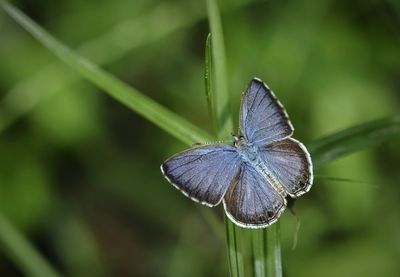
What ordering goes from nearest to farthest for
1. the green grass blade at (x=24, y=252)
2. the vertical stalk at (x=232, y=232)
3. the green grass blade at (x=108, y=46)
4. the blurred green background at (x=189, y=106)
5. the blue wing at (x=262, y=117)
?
the vertical stalk at (x=232, y=232) < the blue wing at (x=262, y=117) < the green grass blade at (x=24, y=252) < the blurred green background at (x=189, y=106) < the green grass blade at (x=108, y=46)

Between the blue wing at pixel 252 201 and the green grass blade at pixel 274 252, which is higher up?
the blue wing at pixel 252 201

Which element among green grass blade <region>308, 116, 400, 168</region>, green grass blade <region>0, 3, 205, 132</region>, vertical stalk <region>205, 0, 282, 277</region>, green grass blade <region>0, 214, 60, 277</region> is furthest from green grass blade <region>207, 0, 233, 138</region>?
green grass blade <region>0, 3, 205, 132</region>

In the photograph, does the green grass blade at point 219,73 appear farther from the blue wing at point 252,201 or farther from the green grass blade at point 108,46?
the green grass blade at point 108,46

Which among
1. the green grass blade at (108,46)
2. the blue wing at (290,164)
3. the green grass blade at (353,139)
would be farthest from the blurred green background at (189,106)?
the blue wing at (290,164)

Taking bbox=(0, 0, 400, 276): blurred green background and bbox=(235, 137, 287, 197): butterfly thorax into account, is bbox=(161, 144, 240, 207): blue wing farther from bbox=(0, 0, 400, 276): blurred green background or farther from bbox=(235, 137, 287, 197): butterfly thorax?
bbox=(0, 0, 400, 276): blurred green background

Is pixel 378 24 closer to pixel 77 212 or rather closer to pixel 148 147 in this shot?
pixel 148 147

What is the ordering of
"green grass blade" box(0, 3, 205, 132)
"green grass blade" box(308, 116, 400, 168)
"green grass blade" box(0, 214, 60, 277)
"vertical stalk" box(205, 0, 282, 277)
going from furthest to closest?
"green grass blade" box(0, 3, 205, 132)
"green grass blade" box(0, 214, 60, 277)
"green grass blade" box(308, 116, 400, 168)
"vertical stalk" box(205, 0, 282, 277)
